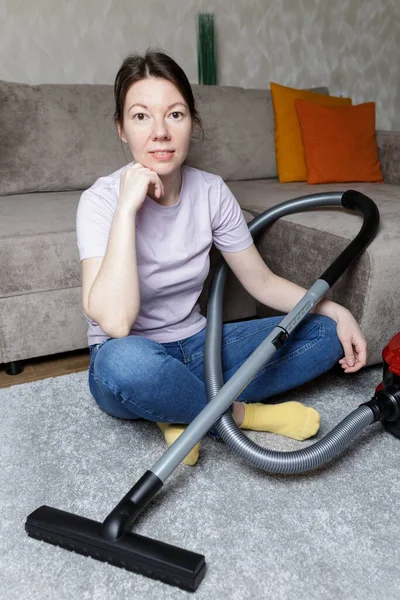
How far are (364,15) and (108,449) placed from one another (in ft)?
11.1

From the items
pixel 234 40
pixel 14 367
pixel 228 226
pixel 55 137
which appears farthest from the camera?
pixel 234 40

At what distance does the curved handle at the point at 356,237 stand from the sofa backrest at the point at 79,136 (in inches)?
40.7

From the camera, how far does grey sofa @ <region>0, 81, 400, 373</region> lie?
167 cm

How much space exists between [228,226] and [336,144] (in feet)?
4.00

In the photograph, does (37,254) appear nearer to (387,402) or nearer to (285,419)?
(285,419)

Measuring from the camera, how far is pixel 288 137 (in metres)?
2.66

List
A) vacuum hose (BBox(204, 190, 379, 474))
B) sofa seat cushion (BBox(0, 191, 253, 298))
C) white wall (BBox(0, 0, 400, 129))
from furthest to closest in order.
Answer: white wall (BBox(0, 0, 400, 129)) < sofa seat cushion (BBox(0, 191, 253, 298)) < vacuum hose (BBox(204, 190, 379, 474))

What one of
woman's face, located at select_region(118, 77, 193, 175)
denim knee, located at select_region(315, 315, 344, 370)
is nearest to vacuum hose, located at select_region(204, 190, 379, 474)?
denim knee, located at select_region(315, 315, 344, 370)

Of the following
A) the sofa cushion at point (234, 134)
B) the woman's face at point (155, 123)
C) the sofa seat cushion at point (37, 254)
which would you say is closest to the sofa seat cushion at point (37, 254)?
the sofa seat cushion at point (37, 254)

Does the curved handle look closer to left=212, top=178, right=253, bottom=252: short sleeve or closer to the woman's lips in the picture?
left=212, top=178, right=253, bottom=252: short sleeve

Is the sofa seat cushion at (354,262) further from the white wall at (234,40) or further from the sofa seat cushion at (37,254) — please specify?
the white wall at (234,40)

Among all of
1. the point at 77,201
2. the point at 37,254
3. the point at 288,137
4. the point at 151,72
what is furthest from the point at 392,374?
the point at 288,137

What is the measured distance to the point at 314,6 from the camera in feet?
11.7

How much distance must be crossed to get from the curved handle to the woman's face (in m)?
0.45
